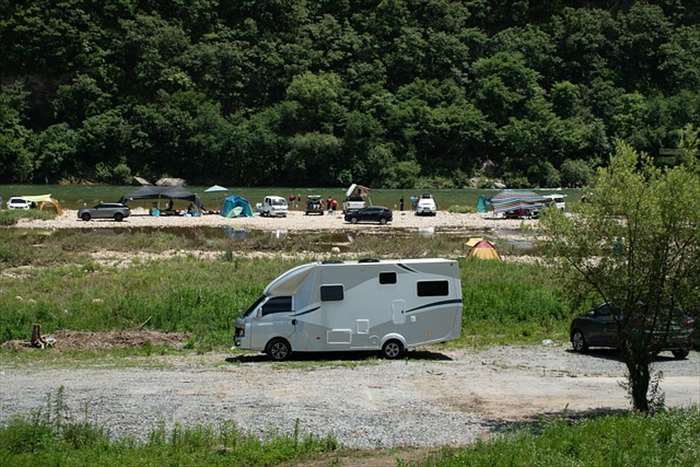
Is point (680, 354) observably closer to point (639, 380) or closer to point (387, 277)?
point (387, 277)

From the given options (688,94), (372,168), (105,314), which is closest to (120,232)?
(105,314)

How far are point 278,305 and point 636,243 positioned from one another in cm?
1175

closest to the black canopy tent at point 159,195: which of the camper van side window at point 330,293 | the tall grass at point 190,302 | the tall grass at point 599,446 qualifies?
the tall grass at point 190,302

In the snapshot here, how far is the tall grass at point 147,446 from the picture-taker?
49.9 ft

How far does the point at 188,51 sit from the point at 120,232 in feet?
275

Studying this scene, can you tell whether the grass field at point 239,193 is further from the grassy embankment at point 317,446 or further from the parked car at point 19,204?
the grassy embankment at point 317,446

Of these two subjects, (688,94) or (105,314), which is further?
(688,94)

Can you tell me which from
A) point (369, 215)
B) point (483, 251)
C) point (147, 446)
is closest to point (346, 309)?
point (147, 446)

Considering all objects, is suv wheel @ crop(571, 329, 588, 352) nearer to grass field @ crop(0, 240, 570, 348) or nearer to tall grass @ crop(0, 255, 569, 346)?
tall grass @ crop(0, 255, 569, 346)

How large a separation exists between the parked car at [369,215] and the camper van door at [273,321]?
51.4 meters

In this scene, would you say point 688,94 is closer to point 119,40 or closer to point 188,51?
point 188,51

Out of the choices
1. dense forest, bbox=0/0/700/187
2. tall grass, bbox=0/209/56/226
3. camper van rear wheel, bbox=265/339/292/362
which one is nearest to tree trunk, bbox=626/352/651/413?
camper van rear wheel, bbox=265/339/292/362

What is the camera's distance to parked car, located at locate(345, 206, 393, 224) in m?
77.9

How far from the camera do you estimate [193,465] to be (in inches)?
591
